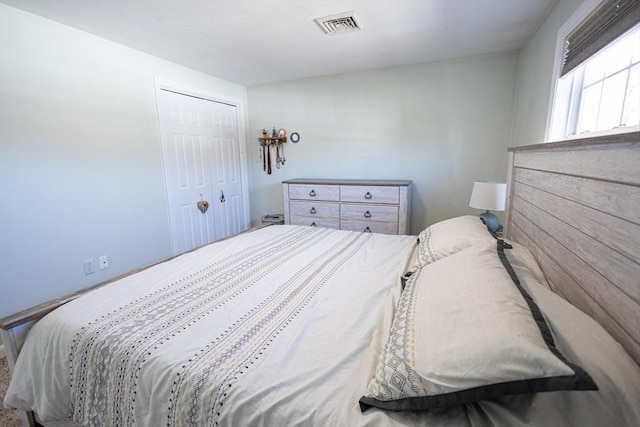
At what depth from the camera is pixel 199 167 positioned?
11.2ft

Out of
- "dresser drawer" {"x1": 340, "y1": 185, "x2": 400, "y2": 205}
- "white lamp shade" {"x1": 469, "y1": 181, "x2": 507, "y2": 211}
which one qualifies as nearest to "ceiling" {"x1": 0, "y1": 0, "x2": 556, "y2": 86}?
"white lamp shade" {"x1": 469, "y1": 181, "x2": 507, "y2": 211}

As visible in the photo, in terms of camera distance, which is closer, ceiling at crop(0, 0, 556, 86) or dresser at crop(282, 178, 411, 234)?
ceiling at crop(0, 0, 556, 86)

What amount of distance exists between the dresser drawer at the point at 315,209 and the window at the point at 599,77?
206 centimetres

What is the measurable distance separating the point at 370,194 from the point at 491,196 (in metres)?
1.24

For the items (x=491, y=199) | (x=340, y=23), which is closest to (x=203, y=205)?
(x=340, y=23)

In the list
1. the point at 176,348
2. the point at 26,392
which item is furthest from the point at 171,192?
the point at 176,348

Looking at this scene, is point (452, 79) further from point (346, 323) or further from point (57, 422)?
point (57, 422)

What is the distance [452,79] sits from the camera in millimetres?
3059

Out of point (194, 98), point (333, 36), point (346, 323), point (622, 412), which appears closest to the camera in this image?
point (622, 412)

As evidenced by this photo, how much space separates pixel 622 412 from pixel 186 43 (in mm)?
3256

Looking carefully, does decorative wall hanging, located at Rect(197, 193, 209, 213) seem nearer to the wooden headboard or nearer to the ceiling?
the ceiling

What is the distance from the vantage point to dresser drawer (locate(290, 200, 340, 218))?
3336mm

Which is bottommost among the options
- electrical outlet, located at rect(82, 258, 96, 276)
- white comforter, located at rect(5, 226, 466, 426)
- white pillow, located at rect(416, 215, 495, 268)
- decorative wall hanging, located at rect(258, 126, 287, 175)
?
electrical outlet, located at rect(82, 258, 96, 276)

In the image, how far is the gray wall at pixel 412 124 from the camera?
299 cm
